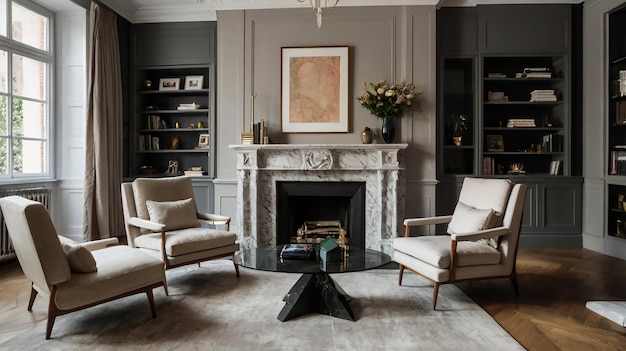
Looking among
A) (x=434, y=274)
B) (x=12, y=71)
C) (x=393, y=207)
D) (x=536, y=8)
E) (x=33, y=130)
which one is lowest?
(x=434, y=274)

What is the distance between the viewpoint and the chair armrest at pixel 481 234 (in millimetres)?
3018

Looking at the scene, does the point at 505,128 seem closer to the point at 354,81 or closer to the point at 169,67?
the point at 354,81

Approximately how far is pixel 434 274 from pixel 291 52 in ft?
11.3

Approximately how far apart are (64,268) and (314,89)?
3604 millimetres

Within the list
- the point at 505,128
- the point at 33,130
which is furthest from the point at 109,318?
the point at 505,128

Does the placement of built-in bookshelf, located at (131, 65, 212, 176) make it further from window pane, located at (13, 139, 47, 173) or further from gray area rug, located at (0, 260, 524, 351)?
gray area rug, located at (0, 260, 524, 351)

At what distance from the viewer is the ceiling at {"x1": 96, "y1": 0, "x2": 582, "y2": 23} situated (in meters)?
5.15

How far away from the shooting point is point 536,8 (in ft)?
17.6

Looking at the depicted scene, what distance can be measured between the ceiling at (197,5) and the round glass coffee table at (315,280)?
136 inches

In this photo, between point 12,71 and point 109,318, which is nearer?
point 109,318

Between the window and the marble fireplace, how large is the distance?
7.76 ft

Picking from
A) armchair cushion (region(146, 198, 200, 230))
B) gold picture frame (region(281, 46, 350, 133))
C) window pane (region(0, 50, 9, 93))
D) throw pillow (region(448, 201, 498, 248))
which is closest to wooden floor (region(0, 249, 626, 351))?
throw pillow (region(448, 201, 498, 248))

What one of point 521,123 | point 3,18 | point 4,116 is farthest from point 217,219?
point 521,123

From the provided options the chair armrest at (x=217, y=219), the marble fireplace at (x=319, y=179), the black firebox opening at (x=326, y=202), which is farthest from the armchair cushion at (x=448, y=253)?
the chair armrest at (x=217, y=219)
